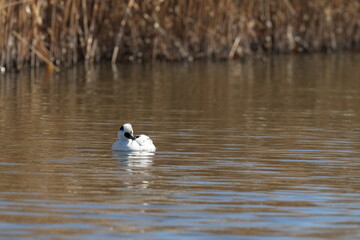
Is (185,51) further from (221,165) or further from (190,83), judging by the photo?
(221,165)

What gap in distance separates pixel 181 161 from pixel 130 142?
682 mm

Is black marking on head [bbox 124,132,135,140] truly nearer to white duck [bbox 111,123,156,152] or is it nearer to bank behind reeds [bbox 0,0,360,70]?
white duck [bbox 111,123,156,152]

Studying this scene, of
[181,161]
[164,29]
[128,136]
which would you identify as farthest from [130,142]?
[164,29]

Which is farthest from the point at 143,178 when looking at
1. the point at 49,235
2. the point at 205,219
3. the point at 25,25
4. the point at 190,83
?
the point at 25,25

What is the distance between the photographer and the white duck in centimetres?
991

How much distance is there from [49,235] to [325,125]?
21.5 feet

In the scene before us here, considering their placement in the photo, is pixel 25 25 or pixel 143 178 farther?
pixel 25 25

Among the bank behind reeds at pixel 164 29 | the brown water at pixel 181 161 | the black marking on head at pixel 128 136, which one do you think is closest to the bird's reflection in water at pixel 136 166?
the brown water at pixel 181 161

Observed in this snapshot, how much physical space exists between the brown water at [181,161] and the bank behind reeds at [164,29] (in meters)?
1.30

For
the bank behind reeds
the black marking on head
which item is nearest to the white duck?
the black marking on head

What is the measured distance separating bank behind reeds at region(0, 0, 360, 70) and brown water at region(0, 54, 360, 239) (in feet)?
4.27

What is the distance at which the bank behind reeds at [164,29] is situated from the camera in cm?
1928

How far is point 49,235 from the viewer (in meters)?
6.35

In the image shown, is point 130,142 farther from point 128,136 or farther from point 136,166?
point 136,166
